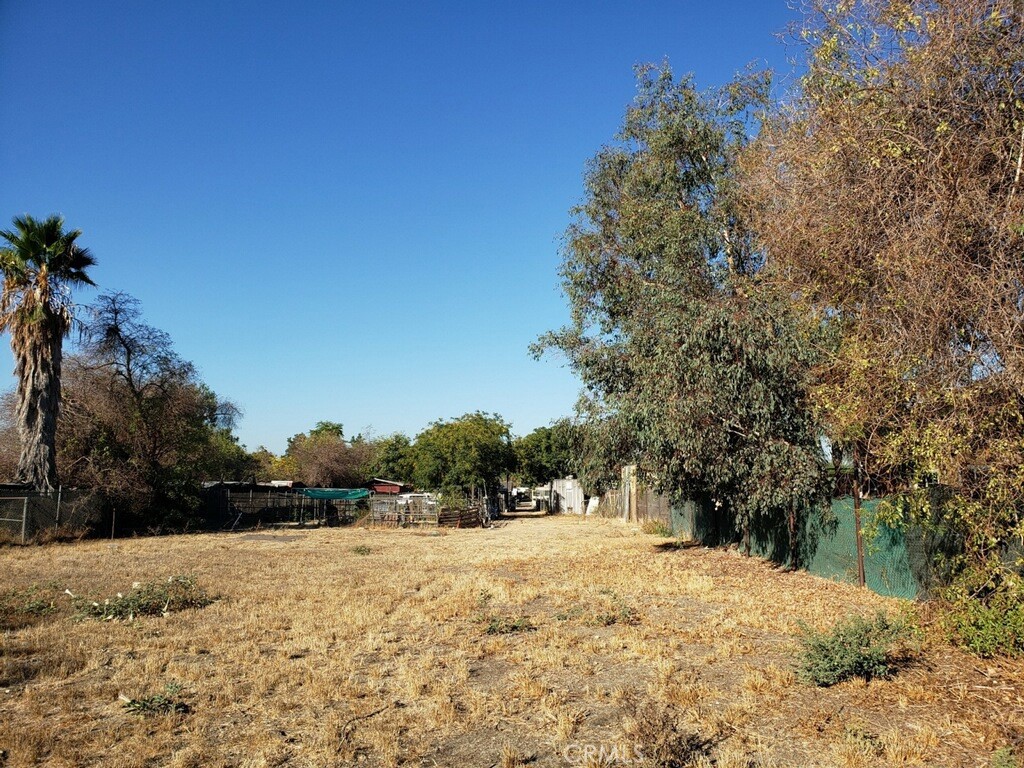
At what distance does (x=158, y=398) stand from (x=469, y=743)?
34082mm

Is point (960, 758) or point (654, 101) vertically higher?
point (654, 101)

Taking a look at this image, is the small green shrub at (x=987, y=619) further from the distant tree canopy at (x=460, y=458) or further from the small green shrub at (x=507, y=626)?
the distant tree canopy at (x=460, y=458)

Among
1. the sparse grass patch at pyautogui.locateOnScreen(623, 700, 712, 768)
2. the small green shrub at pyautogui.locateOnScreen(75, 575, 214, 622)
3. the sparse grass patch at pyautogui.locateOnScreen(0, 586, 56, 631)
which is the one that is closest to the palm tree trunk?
the sparse grass patch at pyautogui.locateOnScreen(0, 586, 56, 631)

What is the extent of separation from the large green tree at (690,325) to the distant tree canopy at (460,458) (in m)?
26.3

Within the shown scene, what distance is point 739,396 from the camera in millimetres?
14336

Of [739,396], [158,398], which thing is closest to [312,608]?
[739,396]

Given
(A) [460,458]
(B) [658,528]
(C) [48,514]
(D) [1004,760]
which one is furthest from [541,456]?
(D) [1004,760]

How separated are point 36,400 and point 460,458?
25.0 metres

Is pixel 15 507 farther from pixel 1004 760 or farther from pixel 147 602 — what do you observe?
pixel 1004 760

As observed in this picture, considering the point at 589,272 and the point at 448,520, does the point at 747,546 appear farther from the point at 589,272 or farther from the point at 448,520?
the point at 448,520

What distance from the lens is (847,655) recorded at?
7.55 m

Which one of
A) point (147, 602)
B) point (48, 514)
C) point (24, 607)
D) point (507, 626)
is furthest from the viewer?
point (48, 514)

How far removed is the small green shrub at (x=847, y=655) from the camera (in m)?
7.47

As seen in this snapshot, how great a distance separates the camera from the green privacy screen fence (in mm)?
11273
